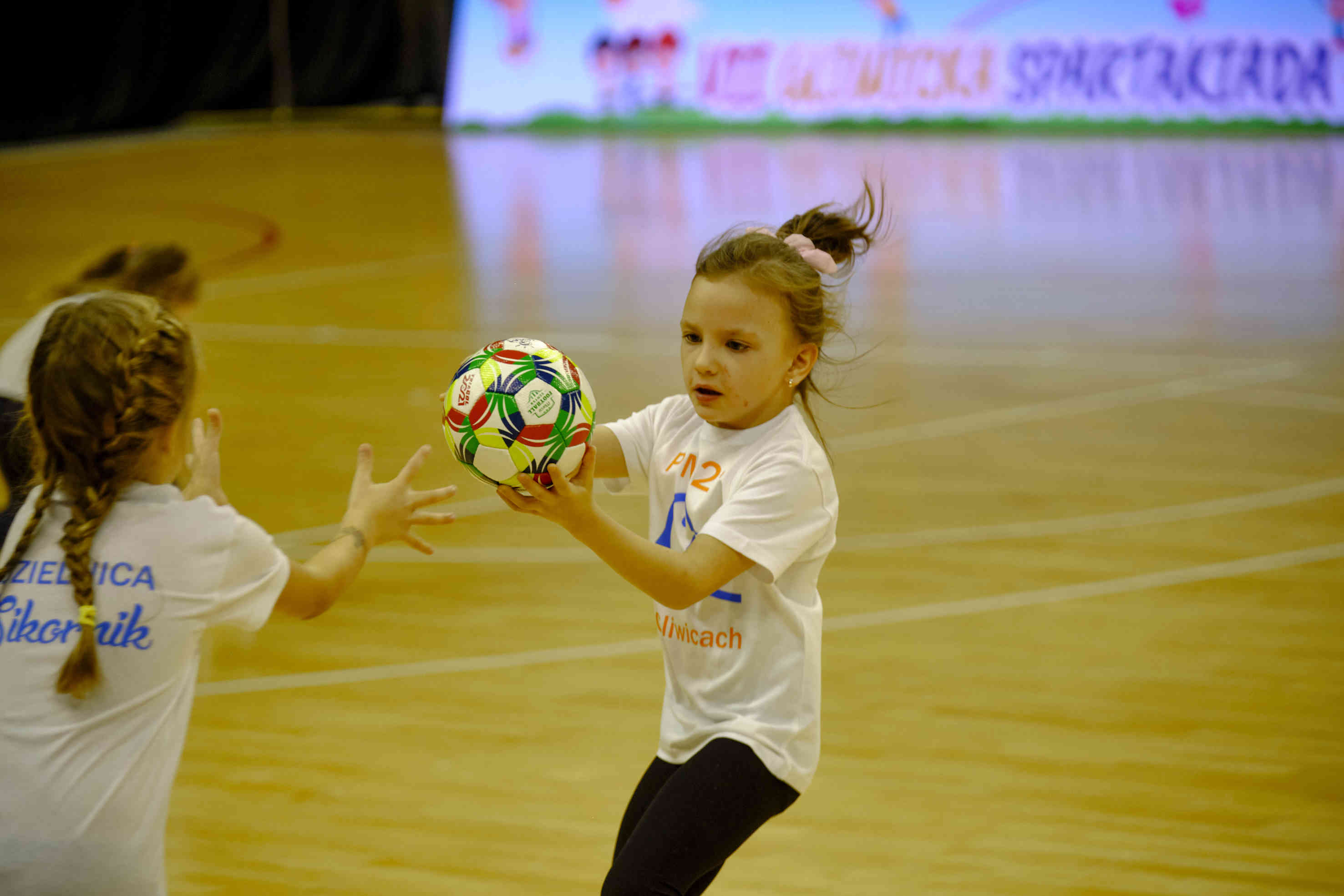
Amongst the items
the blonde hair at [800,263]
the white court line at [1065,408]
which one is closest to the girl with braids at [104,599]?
the blonde hair at [800,263]

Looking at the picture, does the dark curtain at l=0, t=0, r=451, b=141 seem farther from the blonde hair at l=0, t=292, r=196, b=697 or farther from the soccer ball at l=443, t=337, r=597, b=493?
the blonde hair at l=0, t=292, r=196, b=697

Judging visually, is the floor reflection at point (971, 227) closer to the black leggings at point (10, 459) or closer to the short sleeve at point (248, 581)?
the black leggings at point (10, 459)

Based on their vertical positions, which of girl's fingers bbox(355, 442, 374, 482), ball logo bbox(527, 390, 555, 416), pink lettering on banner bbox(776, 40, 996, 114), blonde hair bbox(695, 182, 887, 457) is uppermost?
pink lettering on banner bbox(776, 40, 996, 114)

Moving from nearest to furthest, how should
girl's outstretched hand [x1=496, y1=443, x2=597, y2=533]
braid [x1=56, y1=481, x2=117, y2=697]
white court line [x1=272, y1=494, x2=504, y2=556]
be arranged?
1. braid [x1=56, y1=481, x2=117, y2=697]
2. girl's outstretched hand [x1=496, y1=443, x2=597, y2=533]
3. white court line [x1=272, y1=494, x2=504, y2=556]

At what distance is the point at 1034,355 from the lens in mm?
6406

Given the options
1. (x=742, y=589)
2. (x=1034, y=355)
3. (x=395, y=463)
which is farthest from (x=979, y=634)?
(x=1034, y=355)

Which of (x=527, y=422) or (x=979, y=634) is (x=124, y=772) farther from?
(x=979, y=634)

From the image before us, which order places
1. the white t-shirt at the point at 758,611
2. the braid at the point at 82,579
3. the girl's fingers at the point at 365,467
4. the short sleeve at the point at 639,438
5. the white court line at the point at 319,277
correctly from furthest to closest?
the white court line at the point at 319,277 → the short sleeve at the point at 639,438 → the girl's fingers at the point at 365,467 → the white t-shirt at the point at 758,611 → the braid at the point at 82,579

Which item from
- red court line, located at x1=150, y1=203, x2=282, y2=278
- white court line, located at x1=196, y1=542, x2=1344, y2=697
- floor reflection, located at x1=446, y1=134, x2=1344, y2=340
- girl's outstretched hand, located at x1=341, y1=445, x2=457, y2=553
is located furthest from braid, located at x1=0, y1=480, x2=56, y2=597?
red court line, located at x1=150, y1=203, x2=282, y2=278

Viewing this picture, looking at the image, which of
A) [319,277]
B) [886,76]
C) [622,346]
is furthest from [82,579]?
[886,76]

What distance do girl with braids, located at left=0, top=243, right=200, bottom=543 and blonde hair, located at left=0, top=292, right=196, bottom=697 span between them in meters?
1.81

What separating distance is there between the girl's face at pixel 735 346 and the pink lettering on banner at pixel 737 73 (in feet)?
48.5

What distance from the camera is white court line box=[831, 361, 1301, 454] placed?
520 cm

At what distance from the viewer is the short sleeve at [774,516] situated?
1762 mm
